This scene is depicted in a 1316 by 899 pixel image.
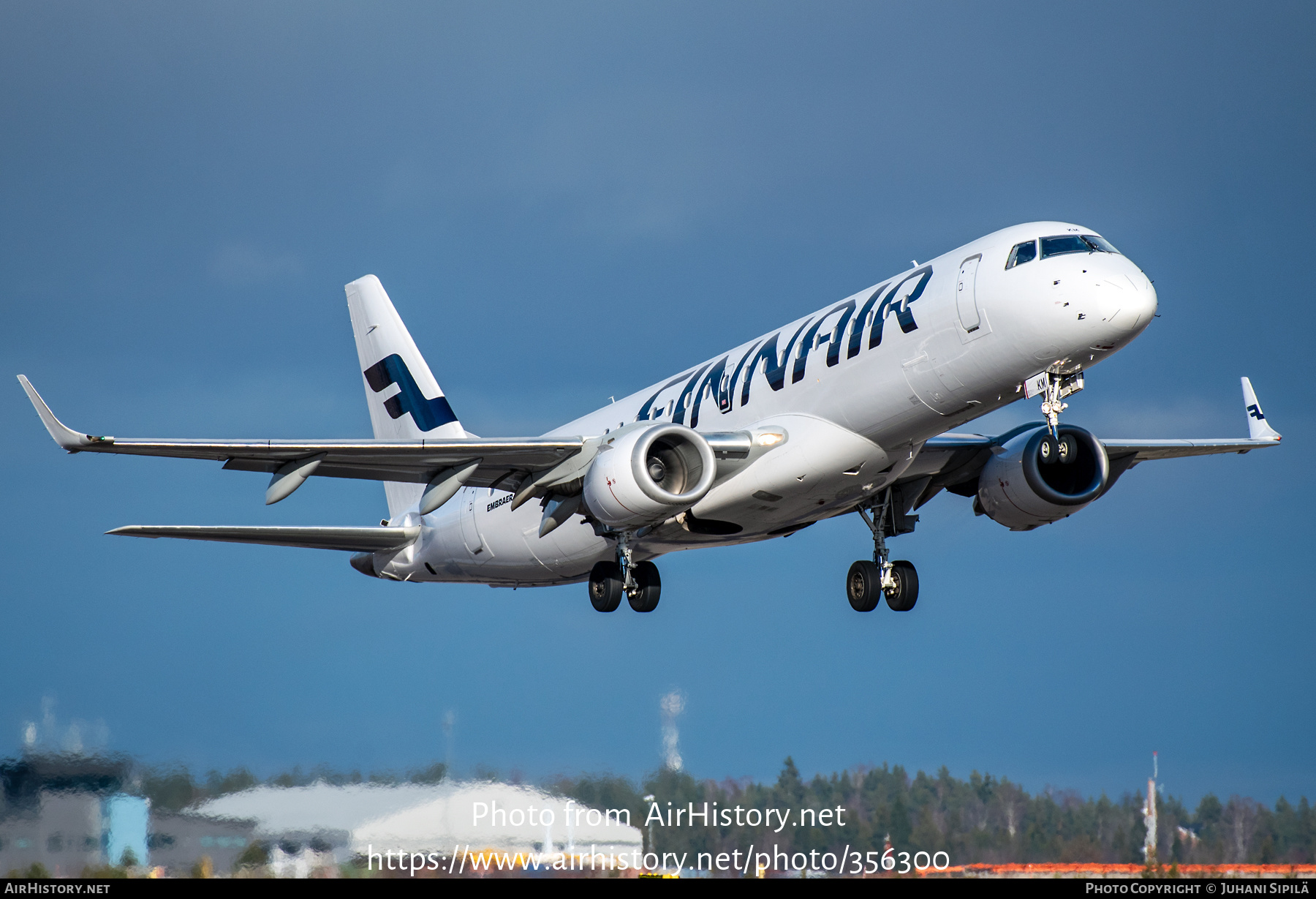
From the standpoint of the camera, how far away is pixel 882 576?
29188 mm

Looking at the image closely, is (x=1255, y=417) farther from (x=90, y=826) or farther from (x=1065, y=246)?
(x=90, y=826)

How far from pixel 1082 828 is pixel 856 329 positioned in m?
10.6

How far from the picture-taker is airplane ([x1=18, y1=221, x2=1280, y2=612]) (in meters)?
22.3

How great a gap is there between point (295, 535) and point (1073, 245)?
17.8m

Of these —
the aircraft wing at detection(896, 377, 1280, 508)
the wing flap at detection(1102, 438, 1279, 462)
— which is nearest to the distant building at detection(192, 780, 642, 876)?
the aircraft wing at detection(896, 377, 1280, 508)

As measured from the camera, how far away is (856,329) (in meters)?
24.3

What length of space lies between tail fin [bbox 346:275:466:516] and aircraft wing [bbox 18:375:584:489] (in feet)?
24.8

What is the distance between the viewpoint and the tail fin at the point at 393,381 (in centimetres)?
3634

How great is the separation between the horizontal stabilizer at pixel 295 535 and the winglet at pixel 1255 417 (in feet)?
64.5

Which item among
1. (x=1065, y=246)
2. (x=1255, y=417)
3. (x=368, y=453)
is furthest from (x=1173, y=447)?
(x=368, y=453)

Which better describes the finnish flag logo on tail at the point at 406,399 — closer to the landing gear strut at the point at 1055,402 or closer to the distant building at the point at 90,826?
the distant building at the point at 90,826

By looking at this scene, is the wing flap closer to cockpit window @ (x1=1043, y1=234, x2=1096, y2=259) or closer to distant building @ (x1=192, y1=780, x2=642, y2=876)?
cockpit window @ (x1=1043, y1=234, x2=1096, y2=259)

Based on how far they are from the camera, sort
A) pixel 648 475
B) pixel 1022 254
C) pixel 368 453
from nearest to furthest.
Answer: pixel 1022 254, pixel 648 475, pixel 368 453
